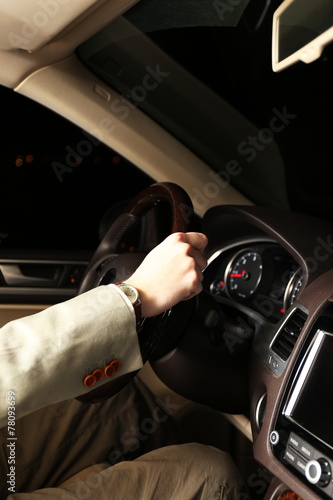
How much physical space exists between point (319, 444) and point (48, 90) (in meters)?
1.12

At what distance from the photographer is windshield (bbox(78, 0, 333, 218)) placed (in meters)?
1.68

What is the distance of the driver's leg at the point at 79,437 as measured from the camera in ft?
4.37

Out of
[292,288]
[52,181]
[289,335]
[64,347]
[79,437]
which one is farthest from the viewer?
[52,181]

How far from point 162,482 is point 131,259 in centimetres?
47

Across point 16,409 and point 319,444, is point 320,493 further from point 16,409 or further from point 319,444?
point 16,409

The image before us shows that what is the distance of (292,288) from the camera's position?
132 cm

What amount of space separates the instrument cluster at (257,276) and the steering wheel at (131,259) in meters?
0.31

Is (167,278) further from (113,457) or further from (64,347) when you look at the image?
(113,457)

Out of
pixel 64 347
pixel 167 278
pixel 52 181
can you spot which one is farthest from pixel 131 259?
pixel 52 181

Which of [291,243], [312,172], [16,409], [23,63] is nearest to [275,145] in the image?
[312,172]

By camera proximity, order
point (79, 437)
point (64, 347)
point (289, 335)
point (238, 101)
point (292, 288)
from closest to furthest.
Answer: point (64, 347)
point (289, 335)
point (292, 288)
point (79, 437)
point (238, 101)

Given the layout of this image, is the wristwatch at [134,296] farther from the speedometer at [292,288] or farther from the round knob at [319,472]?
the speedometer at [292,288]

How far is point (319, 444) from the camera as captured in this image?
37.2 inches

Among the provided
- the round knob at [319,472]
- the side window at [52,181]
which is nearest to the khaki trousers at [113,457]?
the round knob at [319,472]
